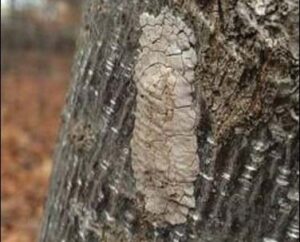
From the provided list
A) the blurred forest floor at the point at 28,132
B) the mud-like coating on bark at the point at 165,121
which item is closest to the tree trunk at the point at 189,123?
the mud-like coating on bark at the point at 165,121

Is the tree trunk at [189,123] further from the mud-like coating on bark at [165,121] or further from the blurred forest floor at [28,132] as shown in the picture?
the blurred forest floor at [28,132]

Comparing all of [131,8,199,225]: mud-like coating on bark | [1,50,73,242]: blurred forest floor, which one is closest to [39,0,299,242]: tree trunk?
[131,8,199,225]: mud-like coating on bark

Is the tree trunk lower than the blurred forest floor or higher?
higher

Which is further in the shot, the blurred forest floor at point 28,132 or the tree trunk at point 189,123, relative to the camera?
the blurred forest floor at point 28,132

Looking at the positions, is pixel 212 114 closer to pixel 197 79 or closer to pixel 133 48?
pixel 197 79

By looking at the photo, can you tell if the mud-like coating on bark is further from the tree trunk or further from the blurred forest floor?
the blurred forest floor

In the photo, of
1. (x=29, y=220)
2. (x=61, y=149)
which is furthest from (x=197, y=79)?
(x=29, y=220)

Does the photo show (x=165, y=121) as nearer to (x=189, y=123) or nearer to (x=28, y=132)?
(x=189, y=123)
